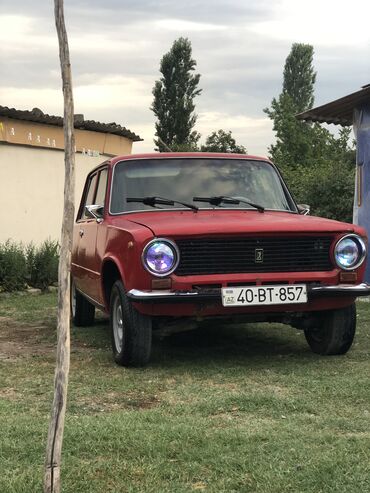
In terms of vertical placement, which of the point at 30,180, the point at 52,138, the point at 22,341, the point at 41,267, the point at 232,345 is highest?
the point at 52,138

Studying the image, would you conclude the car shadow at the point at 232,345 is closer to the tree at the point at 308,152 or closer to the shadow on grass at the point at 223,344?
the shadow on grass at the point at 223,344

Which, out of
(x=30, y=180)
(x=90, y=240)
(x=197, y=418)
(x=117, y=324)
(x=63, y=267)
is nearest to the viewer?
(x=63, y=267)

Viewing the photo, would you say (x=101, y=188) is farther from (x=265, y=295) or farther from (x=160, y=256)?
(x=265, y=295)

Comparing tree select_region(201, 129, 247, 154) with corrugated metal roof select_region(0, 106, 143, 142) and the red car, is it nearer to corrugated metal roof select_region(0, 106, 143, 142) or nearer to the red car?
corrugated metal roof select_region(0, 106, 143, 142)

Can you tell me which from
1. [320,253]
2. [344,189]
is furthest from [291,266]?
[344,189]

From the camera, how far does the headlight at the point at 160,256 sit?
16.3ft

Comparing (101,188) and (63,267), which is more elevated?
(101,188)

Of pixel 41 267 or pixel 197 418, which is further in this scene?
pixel 41 267

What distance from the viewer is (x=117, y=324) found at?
561cm

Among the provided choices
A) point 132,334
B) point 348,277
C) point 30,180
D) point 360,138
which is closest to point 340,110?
point 360,138

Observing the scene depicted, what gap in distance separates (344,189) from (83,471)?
41.3 feet

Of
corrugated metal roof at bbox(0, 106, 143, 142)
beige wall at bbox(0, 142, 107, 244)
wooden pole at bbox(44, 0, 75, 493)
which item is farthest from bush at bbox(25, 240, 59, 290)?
wooden pole at bbox(44, 0, 75, 493)

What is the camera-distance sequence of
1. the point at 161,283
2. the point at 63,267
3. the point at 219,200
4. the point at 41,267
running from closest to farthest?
the point at 63,267, the point at 161,283, the point at 219,200, the point at 41,267

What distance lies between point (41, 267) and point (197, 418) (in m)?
8.13
